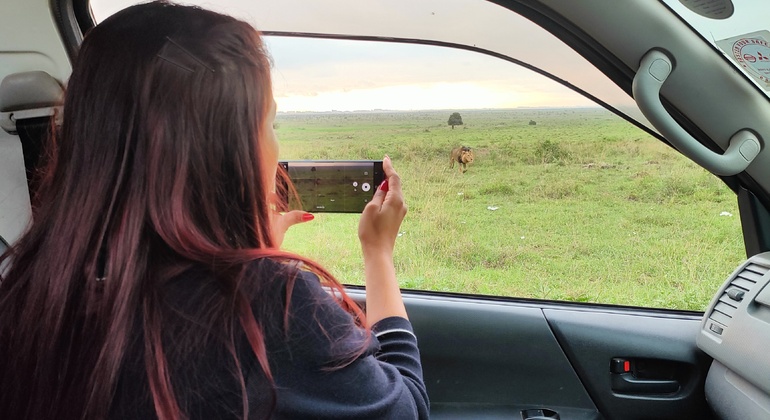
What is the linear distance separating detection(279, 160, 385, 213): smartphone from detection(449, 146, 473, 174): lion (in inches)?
16.7

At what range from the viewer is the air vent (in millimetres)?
1586

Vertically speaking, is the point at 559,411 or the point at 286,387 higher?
the point at 286,387

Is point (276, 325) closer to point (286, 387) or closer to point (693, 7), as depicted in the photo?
point (286, 387)

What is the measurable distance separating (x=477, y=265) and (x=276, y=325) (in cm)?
132

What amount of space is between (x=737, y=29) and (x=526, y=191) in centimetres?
76

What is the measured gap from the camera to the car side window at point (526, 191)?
1903 millimetres

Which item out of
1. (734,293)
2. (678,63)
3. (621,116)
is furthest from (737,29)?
(734,293)

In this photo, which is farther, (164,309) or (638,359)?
(638,359)

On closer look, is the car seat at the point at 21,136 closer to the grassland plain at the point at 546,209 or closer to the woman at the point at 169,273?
the grassland plain at the point at 546,209

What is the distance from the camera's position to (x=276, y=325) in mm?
844

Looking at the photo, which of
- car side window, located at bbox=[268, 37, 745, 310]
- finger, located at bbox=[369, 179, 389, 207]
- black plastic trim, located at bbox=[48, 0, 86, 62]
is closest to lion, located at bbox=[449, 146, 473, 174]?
car side window, located at bbox=[268, 37, 745, 310]

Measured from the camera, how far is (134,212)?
2.80ft

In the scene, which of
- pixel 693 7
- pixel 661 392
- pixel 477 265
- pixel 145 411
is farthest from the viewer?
pixel 477 265

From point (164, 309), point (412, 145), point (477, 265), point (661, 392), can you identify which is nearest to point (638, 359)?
point (661, 392)
